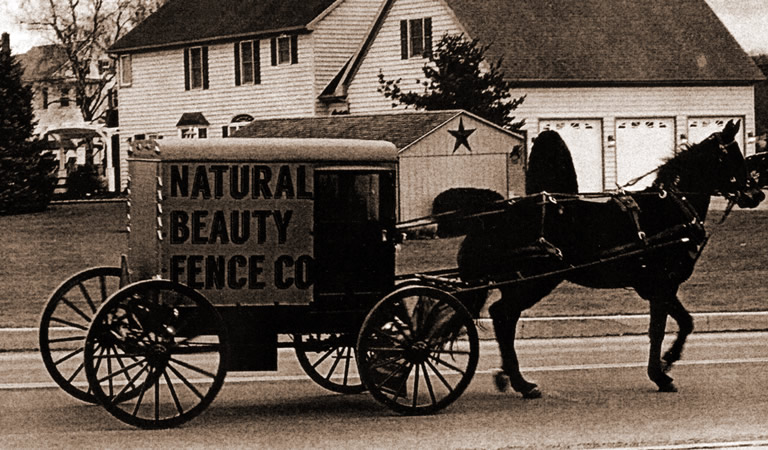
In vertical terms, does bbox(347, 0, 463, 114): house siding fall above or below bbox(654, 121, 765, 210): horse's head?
above

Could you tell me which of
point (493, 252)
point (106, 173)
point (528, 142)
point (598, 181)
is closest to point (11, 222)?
point (528, 142)

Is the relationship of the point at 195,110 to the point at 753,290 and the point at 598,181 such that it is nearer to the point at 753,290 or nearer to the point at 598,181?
the point at 598,181

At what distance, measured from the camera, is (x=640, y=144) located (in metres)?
50.1

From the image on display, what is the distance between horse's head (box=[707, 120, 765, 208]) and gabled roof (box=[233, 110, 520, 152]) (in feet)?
66.4

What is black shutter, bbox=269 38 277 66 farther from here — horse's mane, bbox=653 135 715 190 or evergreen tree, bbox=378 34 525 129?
horse's mane, bbox=653 135 715 190

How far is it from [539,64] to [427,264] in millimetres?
25676

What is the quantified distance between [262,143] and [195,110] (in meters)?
48.9

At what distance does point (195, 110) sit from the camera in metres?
58.2

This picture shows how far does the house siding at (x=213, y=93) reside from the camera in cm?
5297

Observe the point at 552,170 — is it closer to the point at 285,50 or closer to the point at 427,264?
the point at 427,264

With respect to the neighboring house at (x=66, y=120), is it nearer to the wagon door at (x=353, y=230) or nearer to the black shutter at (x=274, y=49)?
the black shutter at (x=274, y=49)

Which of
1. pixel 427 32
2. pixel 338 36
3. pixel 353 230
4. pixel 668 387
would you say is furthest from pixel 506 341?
pixel 338 36

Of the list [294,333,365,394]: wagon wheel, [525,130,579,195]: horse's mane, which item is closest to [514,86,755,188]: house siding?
[294,333,365,394]: wagon wheel

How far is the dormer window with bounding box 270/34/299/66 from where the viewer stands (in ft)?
174
